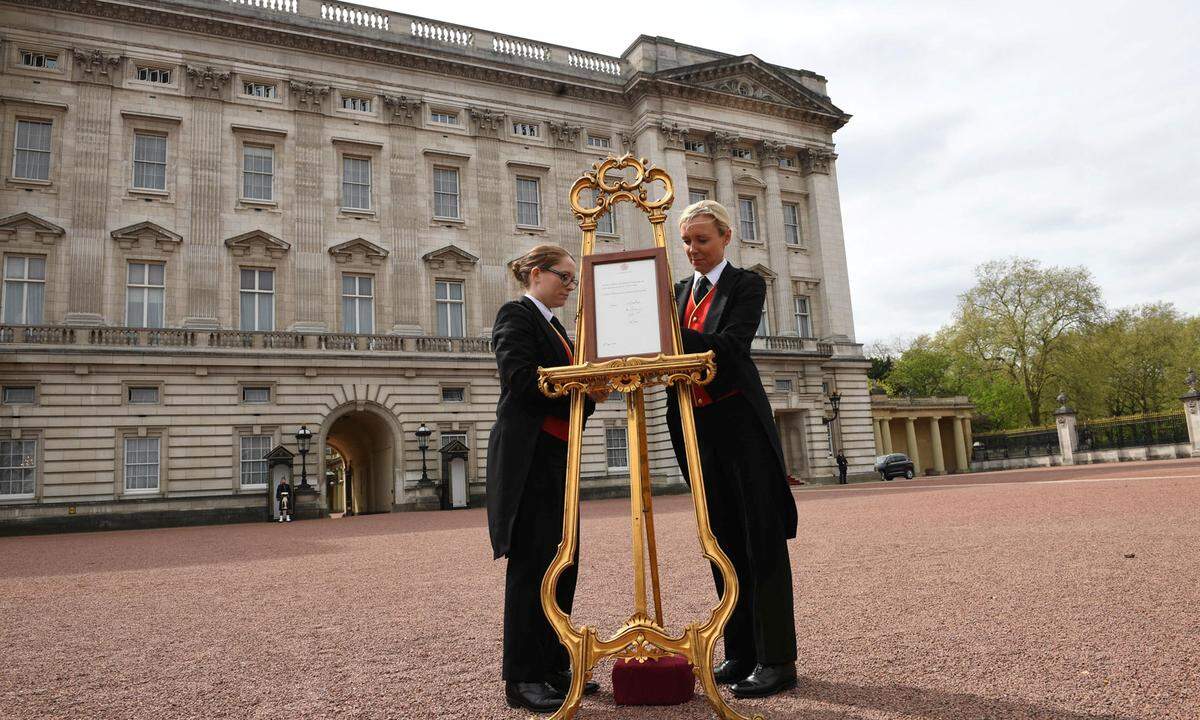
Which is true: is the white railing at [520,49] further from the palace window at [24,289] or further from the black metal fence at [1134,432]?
the black metal fence at [1134,432]

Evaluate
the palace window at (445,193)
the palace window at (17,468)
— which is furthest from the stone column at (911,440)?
the palace window at (17,468)

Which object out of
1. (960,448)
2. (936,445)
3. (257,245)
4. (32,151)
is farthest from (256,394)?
(960,448)

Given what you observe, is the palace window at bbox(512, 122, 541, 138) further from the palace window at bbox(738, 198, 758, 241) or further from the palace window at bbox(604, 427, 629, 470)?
the palace window at bbox(604, 427, 629, 470)

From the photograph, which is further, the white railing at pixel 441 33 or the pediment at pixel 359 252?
the white railing at pixel 441 33

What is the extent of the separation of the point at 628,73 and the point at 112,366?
75.4 ft

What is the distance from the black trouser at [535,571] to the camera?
13.2 ft

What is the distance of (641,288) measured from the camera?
165 inches

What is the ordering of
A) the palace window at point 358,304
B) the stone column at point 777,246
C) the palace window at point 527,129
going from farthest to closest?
the stone column at point 777,246, the palace window at point 527,129, the palace window at point 358,304

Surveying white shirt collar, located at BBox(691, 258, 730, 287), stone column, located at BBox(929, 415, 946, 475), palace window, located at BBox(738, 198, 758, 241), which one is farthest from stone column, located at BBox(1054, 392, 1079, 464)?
white shirt collar, located at BBox(691, 258, 730, 287)

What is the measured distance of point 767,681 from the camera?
156 inches

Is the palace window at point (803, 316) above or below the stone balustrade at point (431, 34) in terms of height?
below

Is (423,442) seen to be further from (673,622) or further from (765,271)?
(673,622)

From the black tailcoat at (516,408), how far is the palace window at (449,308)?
26223 mm

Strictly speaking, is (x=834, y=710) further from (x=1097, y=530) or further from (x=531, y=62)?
(x=531, y=62)
